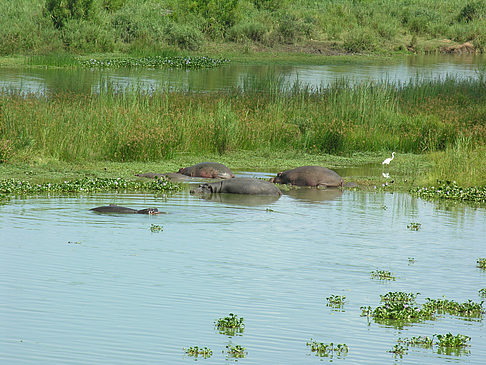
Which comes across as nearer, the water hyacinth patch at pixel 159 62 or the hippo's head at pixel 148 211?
the hippo's head at pixel 148 211

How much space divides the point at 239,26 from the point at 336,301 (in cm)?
4199

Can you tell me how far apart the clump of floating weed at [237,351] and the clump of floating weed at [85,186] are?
710 centimetres

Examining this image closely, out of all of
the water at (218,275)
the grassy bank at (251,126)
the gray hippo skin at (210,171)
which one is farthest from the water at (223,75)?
the water at (218,275)

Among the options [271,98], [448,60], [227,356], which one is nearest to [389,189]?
[271,98]

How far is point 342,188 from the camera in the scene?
14.3 metres

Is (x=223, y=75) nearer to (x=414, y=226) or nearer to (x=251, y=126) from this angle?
(x=251, y=126)

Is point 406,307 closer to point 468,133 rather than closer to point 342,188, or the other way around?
point 342,188

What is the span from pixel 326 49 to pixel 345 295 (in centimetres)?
4305

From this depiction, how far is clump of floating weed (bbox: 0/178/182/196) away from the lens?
40.8 ft

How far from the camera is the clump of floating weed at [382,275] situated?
27.7 ft

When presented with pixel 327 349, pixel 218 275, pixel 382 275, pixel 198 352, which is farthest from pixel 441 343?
pixel 218 275

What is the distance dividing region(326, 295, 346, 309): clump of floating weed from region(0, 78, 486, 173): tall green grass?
28.3 feet

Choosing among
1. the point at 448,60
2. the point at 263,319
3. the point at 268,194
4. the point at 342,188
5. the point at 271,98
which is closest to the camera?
the point at 263,319

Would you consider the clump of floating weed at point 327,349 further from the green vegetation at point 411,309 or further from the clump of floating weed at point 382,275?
the clump of floating weed at point 382,275
